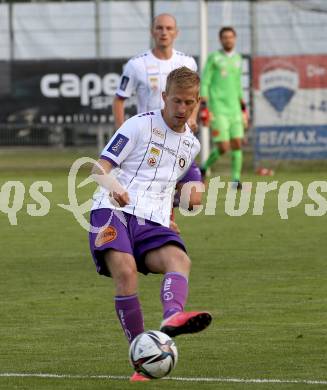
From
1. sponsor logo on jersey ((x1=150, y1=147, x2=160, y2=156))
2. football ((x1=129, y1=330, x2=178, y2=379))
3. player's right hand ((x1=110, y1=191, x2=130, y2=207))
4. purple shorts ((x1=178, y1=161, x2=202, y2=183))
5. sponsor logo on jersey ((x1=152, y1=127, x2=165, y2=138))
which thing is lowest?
football ((x1=129, y1=330, x2=178, y2=379))

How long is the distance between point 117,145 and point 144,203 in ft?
1.13

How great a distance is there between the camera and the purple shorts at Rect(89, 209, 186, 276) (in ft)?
22.7

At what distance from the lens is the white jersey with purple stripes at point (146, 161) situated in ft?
23.3

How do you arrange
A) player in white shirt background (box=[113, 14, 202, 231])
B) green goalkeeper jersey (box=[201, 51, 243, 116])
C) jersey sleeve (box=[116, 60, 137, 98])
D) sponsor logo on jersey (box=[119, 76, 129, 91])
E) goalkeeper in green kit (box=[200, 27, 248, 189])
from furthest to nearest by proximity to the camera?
green goalkeeper jersey (box=[201, 51, 243, 116]) → goalkeeper in green kit (box=[200, 27, 248, 189]) → sponsor logo on jersey (box=[119, 76, 129, 91]) → jersey sleeve (box=[116, 60, 137, 98]) → player in white shirt background (box=[113, 14, 202, 231])

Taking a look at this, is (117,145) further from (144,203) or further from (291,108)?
(291,108)

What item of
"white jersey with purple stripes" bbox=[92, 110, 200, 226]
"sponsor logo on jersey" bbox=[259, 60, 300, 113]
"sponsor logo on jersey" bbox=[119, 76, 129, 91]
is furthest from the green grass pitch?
A: "sponsor logo on jersey" bbox=[259, 60, 300, 113]

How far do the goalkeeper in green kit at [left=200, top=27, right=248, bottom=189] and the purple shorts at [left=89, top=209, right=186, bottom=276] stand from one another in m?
12.7

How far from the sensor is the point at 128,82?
12.8 metres

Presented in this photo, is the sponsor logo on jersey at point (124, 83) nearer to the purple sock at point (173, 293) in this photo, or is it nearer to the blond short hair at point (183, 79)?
the blond short hair at point (183, 79)

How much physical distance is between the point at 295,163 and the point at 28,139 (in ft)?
17.1

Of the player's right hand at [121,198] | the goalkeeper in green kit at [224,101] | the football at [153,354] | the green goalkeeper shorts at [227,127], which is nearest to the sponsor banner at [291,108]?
the goalkeeper in green kit at [224,101]

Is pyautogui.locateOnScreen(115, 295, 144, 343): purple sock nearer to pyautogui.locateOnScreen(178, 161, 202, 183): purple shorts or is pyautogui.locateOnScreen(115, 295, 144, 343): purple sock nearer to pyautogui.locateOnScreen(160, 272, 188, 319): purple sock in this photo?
pyautogui.locateOnScreen(160, 272, 188, 319): purple sock

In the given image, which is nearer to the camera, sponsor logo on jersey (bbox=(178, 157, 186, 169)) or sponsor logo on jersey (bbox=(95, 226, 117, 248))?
sponsor logo on jersey (bbox=(95, 226, 117, 248))

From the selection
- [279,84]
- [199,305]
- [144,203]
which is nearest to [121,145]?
[144,203]
